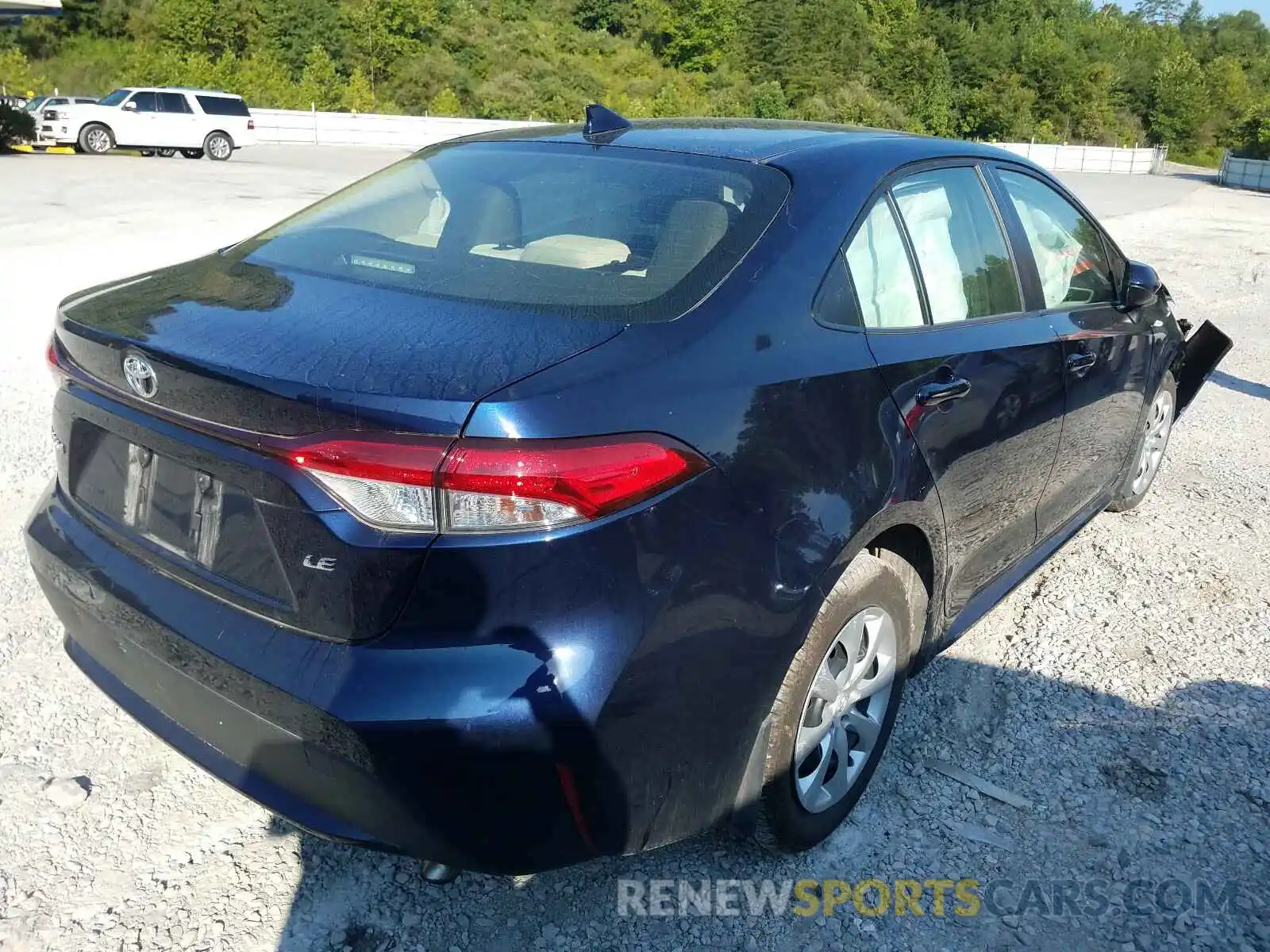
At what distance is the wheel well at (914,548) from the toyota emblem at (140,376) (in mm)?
1613

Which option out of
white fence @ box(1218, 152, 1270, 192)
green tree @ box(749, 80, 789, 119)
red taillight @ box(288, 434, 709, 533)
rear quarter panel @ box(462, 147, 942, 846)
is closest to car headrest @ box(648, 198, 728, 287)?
rear quarter panel @ box(462, 147, 942, 846)

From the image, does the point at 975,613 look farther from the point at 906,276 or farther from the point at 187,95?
the point at 187,95

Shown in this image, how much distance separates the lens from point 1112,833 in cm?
274

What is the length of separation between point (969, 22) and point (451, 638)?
102 metres

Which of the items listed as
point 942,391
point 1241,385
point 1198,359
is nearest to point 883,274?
point 942,391

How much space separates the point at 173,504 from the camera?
2.10 meters

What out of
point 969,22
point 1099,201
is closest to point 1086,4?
point 969,22

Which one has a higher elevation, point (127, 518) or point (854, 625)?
point (127, 518)

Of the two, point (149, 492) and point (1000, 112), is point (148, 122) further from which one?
point (1000, 112)

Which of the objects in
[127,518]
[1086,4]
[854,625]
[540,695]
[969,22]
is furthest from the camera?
[1086,4]

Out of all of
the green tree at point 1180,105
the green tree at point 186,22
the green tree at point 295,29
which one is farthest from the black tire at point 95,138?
the green tree at point 1180,105

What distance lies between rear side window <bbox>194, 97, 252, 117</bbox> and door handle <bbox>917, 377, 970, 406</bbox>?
29.0 meters

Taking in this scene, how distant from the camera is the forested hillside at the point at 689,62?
60028mm

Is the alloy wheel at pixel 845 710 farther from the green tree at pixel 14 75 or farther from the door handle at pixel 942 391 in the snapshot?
the green tree at pixel 14 75
